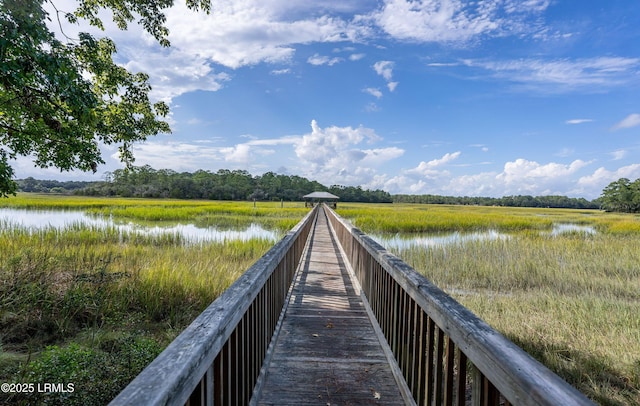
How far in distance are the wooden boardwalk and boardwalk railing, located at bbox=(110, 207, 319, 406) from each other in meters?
0.30

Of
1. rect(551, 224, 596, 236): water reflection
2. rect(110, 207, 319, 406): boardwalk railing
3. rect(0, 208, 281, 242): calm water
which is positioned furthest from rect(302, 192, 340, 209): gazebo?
rect(110, 207, 319, 406): boardwalk railing

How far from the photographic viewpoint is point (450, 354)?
1.62 meters

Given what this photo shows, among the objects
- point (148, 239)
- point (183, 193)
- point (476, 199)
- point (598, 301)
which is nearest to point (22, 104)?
point (148, 239)

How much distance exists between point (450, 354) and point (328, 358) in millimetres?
1664

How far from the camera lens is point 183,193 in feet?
255

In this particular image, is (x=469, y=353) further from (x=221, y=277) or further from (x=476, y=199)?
(x=476, y=199)

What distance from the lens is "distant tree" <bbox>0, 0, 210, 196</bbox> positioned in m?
4.18

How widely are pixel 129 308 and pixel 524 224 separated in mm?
27489

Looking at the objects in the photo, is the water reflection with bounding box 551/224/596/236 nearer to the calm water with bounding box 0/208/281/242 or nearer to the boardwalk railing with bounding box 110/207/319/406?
the calm water with bounding box 0/208/281/242

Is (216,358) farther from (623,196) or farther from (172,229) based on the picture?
(623,196)

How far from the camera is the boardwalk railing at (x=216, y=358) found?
2.82 ft

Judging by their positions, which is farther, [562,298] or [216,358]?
[562,298]

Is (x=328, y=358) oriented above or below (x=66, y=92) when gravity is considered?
below

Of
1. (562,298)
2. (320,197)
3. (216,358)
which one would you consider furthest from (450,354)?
(320,197)
